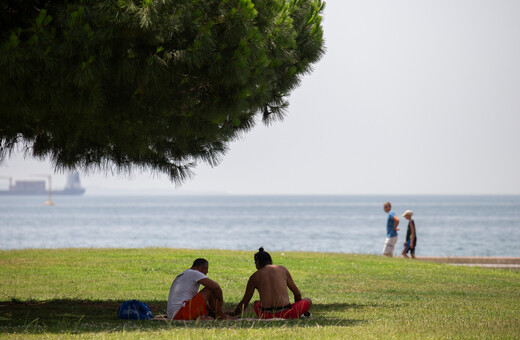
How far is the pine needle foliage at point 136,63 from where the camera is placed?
841 centimetres

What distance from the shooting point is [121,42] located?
8.87 m

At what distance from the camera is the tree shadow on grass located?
9195 millimetres

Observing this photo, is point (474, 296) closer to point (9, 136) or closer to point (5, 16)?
point (9, 136)

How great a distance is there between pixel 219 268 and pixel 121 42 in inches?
397

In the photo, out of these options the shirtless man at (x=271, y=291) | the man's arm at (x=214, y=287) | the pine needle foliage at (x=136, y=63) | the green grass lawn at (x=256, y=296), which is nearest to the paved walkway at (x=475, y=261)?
the green grass lawn at (x=256, y=296)

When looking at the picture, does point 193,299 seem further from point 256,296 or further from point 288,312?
point 256,296

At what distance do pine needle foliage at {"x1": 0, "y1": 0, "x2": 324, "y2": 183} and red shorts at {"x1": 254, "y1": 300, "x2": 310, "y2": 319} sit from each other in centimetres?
271

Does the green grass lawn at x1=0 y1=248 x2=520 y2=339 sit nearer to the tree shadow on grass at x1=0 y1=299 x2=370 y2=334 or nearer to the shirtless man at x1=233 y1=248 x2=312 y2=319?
the tree shadow on grass at x1=0 y1=299 x2=370 y2=334

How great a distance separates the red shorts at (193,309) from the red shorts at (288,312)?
2.78 ft

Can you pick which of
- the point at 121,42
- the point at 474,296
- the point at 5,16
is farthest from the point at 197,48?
the point at 474,296

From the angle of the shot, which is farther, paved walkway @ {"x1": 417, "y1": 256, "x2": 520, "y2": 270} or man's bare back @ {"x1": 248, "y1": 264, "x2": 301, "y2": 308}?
paved walkway @ {"x1": 417, "y1": 256, "x2": 520, "y2": 270}

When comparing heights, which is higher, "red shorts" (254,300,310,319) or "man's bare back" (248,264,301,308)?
"man's bare back" (248,264,301,308)

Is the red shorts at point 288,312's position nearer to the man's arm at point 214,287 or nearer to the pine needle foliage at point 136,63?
the man's arm at point 214,287

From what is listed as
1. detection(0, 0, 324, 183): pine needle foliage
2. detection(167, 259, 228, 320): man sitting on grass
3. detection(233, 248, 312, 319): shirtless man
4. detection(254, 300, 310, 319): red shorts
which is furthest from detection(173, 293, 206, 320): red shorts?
detection(0, 0, 324, 183): pine needle foliage
